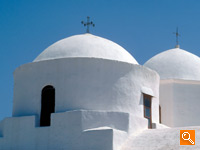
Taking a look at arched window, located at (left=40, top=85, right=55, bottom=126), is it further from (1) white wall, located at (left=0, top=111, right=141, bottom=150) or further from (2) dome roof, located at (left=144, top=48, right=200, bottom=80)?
(2) dome roof, located at (left=144, top=48, right=200, bottom=80)

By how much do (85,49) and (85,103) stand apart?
8.40ft

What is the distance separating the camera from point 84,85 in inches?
703

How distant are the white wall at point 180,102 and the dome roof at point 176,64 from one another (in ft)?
1.95

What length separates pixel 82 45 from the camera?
1933 centimetres

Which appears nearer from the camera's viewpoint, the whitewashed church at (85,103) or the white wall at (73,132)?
the white wall at (73,132)

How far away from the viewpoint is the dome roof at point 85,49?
1903 centimetres

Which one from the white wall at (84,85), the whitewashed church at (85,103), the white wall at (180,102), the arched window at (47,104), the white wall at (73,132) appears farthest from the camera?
the white wall at (180,102)

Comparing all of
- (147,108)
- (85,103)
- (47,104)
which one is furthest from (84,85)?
(147,108)

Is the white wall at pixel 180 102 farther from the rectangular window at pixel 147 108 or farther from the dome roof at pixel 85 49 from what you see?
the dome roof at pixel 85 49

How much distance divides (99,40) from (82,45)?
3.38 feet

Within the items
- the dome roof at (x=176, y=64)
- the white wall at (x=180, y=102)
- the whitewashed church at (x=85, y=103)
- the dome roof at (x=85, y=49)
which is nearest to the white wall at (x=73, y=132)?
the whitewashed church at (x=85, y=103)

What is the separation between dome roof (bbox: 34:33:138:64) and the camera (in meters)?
19.0

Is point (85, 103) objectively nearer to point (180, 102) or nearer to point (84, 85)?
point (84, 85)

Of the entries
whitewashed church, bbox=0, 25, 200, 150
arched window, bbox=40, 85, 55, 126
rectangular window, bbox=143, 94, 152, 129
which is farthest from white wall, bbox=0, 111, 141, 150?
rectangular window, bbox=143, 94, 152, 129
